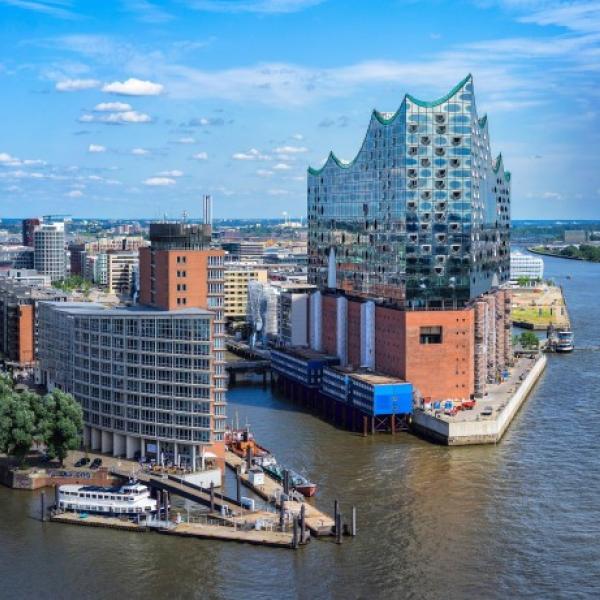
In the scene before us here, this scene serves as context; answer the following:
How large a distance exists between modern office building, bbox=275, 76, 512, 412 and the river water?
11.3m

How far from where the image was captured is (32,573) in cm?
4928

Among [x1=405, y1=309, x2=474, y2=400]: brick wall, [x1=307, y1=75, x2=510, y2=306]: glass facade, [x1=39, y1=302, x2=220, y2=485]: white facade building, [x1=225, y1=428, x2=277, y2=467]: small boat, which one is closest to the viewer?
[x1=39, y1=302, x2=220, y2=485]: white facade building

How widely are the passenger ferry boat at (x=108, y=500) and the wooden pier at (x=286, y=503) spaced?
6.58 meters

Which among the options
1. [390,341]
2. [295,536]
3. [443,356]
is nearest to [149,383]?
[295,536]

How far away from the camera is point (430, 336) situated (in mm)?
85062

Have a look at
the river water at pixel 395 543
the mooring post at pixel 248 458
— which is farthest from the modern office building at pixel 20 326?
the mooring post at pixel 248 458

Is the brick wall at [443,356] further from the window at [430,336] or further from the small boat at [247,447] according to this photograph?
the small boat at [247,447]

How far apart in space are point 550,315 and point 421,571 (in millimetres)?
117078

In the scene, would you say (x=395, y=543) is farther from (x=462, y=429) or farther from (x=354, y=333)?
(x=354, y=333)

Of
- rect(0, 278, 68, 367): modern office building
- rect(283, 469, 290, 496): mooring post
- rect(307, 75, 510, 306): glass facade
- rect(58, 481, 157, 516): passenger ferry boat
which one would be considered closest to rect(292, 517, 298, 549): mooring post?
rect(283, 469, 290, 496): mooring post

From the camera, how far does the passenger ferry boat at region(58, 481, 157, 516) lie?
56719 millimetres

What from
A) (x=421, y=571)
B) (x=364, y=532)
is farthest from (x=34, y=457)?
(x=421, y=571)

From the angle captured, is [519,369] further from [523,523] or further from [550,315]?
[550,315]

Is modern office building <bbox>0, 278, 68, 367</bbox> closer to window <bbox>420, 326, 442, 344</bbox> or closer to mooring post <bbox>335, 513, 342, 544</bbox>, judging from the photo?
window <bbox>420, 326, 442, 344</bbox>
